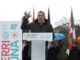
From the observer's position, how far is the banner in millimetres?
3850

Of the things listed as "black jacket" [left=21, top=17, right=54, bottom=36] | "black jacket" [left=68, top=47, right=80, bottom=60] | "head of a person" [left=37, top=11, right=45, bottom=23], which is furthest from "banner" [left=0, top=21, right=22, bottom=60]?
"black jacket" [left=68, top=47, right=80, bottom=60]

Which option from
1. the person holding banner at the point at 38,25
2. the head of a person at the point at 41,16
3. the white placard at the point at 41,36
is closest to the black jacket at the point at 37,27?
the person holding banner at the point at 38,25

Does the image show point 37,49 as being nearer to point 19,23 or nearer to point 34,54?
point 34,54

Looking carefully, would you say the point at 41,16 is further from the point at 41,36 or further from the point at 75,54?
the point at 75,54

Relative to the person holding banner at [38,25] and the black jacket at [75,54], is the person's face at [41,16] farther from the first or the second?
the black jacket at [75,54]

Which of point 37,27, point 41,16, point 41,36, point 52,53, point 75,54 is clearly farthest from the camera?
point 52,53

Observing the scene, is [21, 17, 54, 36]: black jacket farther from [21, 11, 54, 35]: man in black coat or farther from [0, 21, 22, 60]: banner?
[0, 21, 22, 60]: banner

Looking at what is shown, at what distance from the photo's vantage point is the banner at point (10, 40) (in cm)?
385

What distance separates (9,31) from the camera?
3.85 metres

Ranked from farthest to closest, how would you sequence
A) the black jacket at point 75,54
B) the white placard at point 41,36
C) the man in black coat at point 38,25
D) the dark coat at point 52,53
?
1. the dark coat at point 52,53
2. the black jacket at point 75,54
3. the man in black coat at point 38,25
4. the white placard at point 41,36

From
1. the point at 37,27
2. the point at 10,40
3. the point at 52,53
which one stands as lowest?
the point at 52,53

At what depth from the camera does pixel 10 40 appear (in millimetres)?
3877

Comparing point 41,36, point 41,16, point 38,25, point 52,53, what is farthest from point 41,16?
point 52,53

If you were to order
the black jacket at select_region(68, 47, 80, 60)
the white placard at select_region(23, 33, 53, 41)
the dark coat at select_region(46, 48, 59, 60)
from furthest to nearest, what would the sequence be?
the dark coat at select_region(46, 48, 59, 60)
the black jacket at select_region(68, 47, 80, 60)
the white placard at select_region(23, 33, 53, 41)
